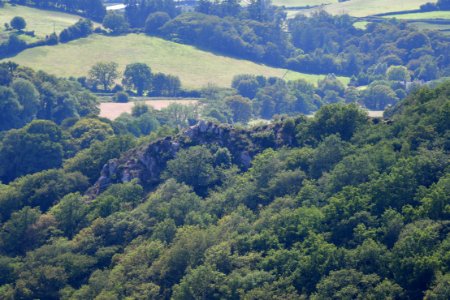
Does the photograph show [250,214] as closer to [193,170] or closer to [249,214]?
[249,214]

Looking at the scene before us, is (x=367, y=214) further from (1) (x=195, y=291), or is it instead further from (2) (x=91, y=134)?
(2) (x=91, y=134)

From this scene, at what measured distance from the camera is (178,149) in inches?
4983

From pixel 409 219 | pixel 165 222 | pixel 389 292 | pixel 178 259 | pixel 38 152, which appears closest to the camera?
pixel 389 292

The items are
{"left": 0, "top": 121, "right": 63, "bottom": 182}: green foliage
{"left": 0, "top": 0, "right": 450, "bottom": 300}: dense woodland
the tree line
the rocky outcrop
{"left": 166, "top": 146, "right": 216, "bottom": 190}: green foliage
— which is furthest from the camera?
{"left": 0, "top": 121, "right": 63, "bottom": 182}: green foliage

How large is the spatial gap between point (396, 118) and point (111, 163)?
34.1m

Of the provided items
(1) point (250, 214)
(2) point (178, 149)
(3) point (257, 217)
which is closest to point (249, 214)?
(1) point (250, 214)

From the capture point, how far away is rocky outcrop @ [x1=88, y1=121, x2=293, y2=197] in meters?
125

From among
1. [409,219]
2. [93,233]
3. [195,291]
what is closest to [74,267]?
[93,233]

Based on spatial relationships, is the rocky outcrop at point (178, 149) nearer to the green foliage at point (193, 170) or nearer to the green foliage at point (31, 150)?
the green foliage at point (193, 170)

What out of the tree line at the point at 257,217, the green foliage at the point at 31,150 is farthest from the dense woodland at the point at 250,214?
the green foliage at the point at 31,150

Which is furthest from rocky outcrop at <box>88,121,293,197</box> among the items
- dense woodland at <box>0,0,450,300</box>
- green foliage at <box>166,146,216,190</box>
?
green foliage at <box>166,146,216,190</box>

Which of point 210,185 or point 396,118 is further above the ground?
point 396,118

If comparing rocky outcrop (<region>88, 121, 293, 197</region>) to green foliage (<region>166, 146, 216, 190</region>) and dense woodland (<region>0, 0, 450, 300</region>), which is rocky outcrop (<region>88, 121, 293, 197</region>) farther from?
green foliage (<region>166, 146, 216, 190</region>)

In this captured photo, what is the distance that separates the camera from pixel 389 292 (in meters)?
87.6
